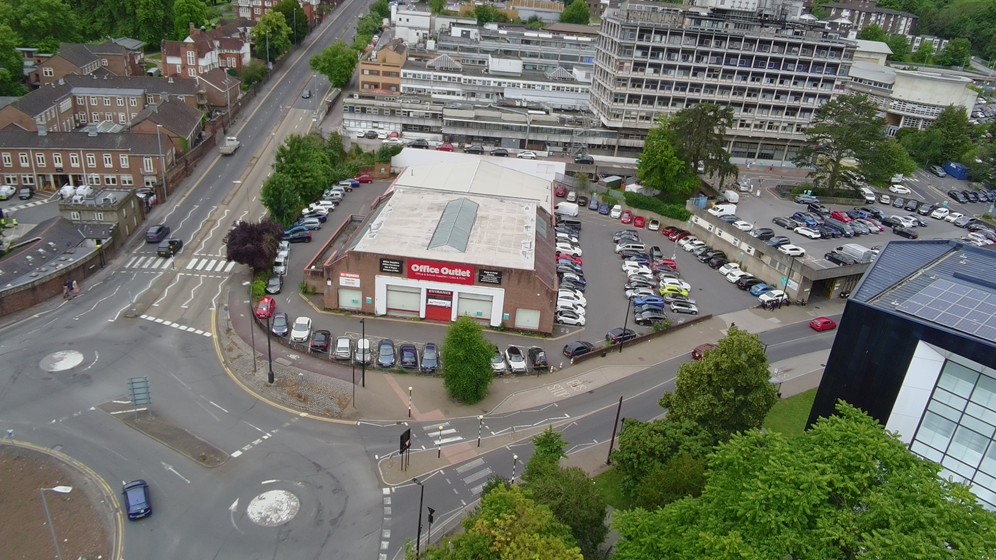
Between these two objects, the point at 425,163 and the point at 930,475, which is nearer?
the point at 930,475

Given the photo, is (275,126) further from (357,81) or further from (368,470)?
(368,470)

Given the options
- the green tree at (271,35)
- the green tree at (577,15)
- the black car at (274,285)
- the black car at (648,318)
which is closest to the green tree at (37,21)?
the green tree at (271,35)

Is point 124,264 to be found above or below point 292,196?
below

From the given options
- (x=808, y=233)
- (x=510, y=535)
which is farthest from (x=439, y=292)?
(x=808, y=233)

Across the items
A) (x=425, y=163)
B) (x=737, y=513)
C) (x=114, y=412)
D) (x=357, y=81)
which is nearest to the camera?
(x=737, y=513)

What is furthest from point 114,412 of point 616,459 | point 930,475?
point 930,475

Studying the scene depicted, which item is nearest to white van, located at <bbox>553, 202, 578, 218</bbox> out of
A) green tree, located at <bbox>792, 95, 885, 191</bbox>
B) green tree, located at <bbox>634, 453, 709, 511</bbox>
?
green tree, located at <bbox>792, 95, 885, 191</bbox>

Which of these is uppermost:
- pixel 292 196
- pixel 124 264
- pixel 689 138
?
pixel 689 138

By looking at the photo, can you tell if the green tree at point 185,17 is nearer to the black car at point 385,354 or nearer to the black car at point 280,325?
the black car at point 280,325
